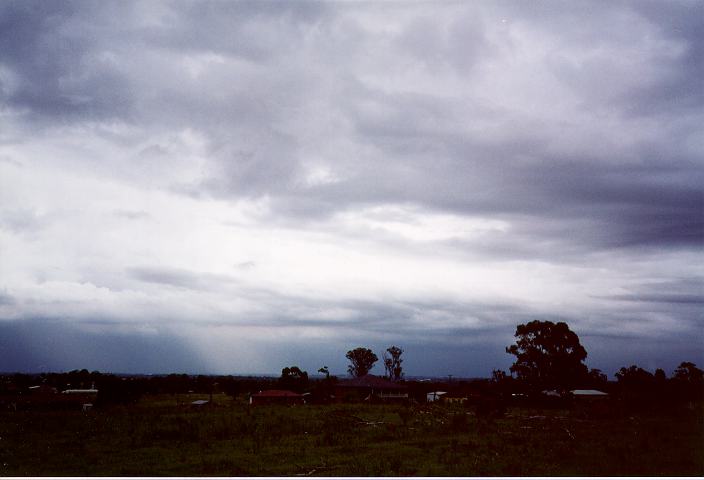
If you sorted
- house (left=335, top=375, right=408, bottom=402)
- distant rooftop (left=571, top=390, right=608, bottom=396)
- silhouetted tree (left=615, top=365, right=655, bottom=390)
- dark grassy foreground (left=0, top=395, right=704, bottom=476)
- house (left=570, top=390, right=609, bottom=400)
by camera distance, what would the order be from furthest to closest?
house (left=335, top=375, right=408, bottom=402) < distant rooftop (left=571, top=390, right=608, bottom=396) < house (left=570, top=390, right=609, bottom=400) < silhouetted tree (left=615, top=365, right=655, bottom=390) < dark grassy foreground (left=0, top=395, right=704, bottom=476)

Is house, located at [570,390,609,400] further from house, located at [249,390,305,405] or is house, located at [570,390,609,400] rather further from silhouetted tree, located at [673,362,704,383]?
house, located at [249,390,305,405]

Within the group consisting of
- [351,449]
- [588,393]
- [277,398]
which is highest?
[351,449]

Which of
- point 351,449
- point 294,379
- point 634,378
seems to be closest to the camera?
point 351,449

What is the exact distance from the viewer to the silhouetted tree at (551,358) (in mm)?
65750

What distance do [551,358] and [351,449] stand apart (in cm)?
5238

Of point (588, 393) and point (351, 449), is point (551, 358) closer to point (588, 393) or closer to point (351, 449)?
point (588, 393)

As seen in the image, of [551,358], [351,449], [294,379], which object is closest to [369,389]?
[294,379]

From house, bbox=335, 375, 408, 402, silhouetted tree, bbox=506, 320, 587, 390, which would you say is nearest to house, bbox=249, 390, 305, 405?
house, bbox=335, 375, 408, 402

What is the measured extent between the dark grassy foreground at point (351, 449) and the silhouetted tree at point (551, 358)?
36.6 metres

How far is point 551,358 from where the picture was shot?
66.4 meters

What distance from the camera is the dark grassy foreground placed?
16125 mm

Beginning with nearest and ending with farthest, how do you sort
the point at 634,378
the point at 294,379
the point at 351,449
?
Result: the point at 351,449 < the point at 634,378 < the point at 294,379

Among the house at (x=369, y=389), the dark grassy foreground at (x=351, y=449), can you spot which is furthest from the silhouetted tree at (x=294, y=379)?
the dark grassy foreground at (x=351, y=449)

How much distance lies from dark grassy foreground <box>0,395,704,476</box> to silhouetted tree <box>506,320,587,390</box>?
1439 inches
